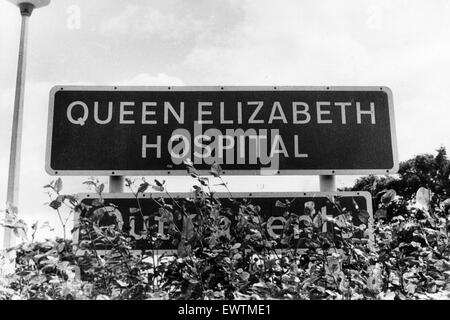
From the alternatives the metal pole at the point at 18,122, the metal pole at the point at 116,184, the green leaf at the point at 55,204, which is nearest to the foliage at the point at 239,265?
the green leaf at the point at 55,204

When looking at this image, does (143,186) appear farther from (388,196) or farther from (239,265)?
(388,196)

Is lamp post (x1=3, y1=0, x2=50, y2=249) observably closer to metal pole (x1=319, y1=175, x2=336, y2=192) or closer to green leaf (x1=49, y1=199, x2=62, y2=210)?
metal pole (x1=319, y1=175, x2=336, y2=192)

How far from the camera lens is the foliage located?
7.35 ft

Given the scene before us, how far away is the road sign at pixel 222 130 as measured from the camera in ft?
11.9

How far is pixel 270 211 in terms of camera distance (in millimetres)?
3486

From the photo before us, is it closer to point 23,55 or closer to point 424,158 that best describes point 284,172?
point 23,55

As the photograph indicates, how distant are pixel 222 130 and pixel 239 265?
54.0 inches

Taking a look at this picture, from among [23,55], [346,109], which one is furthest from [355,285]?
[23,55]

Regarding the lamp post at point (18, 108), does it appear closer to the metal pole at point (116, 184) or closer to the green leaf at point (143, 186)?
the metal pole at point (116, 184)

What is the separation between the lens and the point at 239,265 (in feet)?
8.10

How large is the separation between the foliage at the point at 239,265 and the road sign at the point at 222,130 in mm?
1000

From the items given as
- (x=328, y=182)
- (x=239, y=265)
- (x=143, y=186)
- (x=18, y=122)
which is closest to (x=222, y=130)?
(x=328, y=182)
